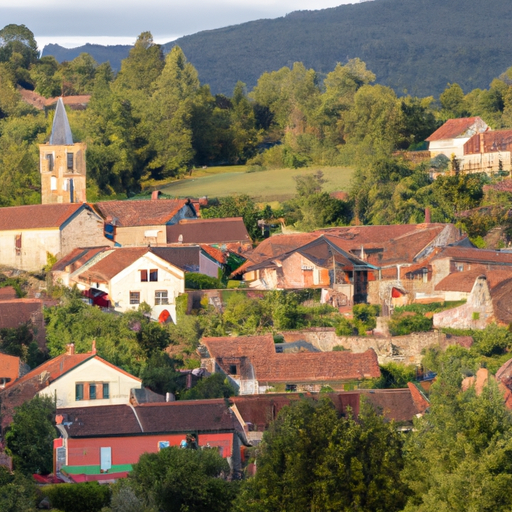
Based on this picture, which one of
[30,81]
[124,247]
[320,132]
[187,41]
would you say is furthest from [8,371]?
[187,41]

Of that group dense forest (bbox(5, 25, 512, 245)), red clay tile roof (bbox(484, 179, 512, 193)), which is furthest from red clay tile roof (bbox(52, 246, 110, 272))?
red clay tile roof (bbox(484, 179, 512, 193))

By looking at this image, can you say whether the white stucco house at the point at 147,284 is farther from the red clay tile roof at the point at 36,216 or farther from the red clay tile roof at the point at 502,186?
the red clay tile roof at the point at 502,186

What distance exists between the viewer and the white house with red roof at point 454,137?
53688 millimetres

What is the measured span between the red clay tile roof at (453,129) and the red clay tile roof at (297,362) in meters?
20.5

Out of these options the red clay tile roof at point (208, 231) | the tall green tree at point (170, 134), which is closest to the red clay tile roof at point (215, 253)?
the red clay tile roof at point (208, 231)

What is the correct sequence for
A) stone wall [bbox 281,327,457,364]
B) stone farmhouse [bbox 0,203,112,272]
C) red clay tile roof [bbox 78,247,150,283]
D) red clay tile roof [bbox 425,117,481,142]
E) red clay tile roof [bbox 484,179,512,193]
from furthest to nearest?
red clay tile roof [bbox 425,117,481,142] → red clay tile roof [bbox 484,179,512,193] → stone farmhouse [bbox 0,203,112,272] → red clay tile roof [bbox 78,247,150,283] → stone wall [bbox 281,327,457,364]

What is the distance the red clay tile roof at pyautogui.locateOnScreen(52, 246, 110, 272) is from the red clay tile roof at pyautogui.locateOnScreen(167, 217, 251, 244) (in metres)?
3.03

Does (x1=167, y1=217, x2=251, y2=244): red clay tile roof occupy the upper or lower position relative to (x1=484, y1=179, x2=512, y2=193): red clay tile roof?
lower

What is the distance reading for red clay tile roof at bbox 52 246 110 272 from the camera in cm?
4025

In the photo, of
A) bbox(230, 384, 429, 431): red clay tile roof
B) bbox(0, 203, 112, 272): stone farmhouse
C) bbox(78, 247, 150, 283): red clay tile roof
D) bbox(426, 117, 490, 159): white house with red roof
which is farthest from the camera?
bbox(426, 117, 490, 159): white house with red roof

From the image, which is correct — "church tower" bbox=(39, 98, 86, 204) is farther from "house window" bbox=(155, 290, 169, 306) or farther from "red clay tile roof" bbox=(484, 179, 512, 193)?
"red clay tile roof" bbox=(484, 179, 512, 193)

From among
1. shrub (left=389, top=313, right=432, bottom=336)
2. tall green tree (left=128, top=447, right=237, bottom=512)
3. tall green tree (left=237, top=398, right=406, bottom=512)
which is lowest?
tall green tree (left=128, top=447, right=237, bottom=512)

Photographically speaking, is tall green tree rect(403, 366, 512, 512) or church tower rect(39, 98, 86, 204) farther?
church tower rect(39, 98, 86, 204)

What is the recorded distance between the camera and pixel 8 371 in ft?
111
